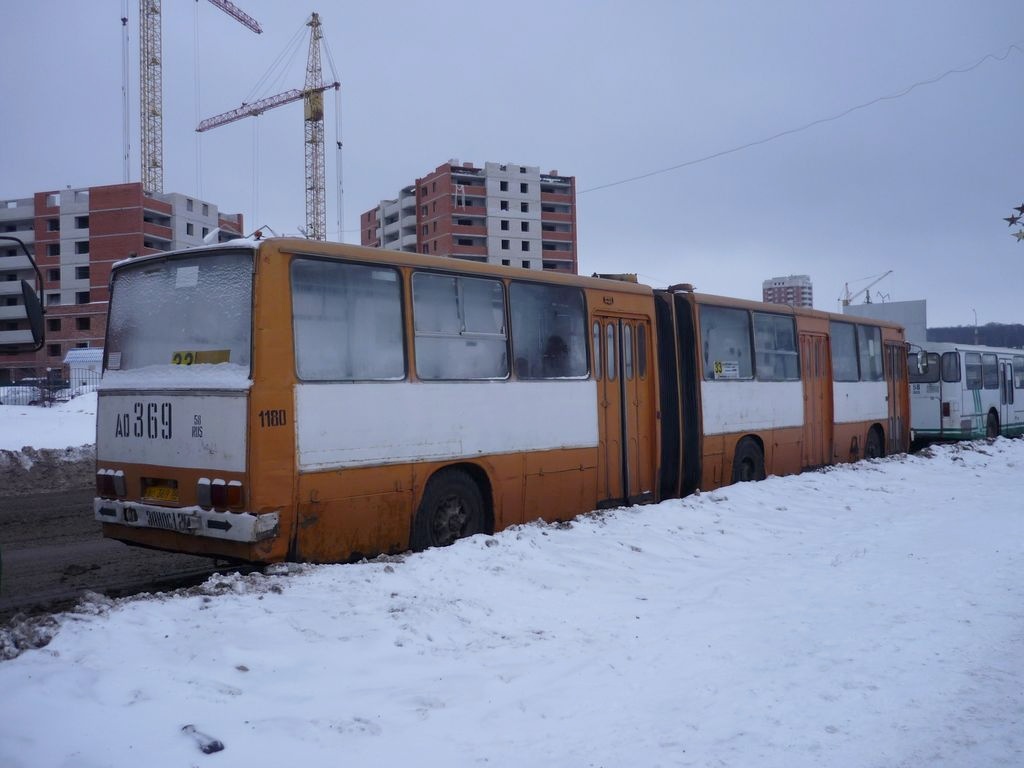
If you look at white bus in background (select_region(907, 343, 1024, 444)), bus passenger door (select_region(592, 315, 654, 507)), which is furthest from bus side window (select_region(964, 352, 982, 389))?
bus passenger door (select_region(592, 315, 654, 507))

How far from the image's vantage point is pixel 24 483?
16.1 metres

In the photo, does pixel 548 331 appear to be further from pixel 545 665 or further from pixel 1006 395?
pixel 1006 395

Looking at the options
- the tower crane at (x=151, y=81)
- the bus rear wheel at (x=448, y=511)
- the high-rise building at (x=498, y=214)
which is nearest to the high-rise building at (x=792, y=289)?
the high-rise building at (x=498, y=214)

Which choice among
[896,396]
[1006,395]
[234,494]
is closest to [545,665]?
[234,494]

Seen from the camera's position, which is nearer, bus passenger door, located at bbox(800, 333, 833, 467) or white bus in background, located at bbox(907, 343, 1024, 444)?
bus passenger door, located at bbox(800, 333, 833, 467)

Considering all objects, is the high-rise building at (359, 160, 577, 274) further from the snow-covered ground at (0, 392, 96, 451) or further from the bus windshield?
the bus windshield

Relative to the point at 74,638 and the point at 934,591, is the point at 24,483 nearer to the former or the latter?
the point at 74,638

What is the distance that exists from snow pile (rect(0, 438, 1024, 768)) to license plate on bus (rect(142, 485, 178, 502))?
128cm

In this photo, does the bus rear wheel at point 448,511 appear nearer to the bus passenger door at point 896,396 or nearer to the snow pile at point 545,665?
the snow pile at point 545,665

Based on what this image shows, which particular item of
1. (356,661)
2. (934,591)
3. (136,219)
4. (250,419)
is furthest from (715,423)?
(136,219)

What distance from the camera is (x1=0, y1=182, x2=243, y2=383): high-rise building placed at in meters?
88.8

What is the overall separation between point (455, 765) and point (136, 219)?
3746 inches

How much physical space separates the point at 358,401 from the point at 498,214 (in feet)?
316

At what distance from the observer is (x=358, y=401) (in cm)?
759
